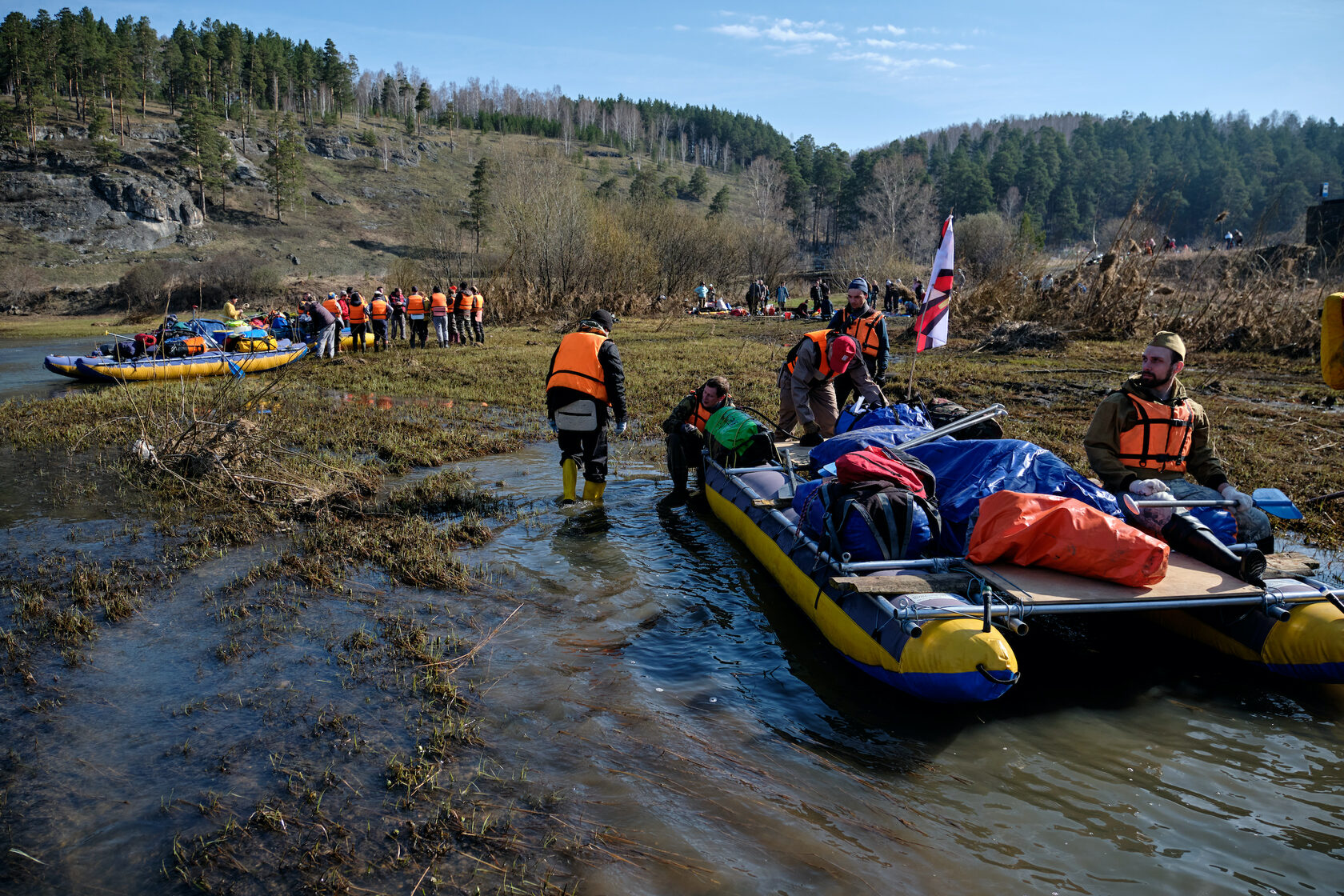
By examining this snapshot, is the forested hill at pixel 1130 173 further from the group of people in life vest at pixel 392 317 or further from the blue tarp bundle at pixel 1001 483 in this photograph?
the blue tarp bundle at pixel 1001 483

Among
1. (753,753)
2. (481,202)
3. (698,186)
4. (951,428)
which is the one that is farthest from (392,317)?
(698,186)

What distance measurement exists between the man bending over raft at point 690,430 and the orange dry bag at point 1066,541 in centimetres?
416

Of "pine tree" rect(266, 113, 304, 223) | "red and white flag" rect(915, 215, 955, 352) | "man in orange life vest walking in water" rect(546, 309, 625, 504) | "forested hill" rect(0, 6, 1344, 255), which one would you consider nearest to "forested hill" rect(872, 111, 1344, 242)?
"forested hill" rect(0, 6, 1344, 255)

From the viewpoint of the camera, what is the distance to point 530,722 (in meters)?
4.39

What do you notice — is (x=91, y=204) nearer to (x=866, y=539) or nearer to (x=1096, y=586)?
(x=866, y=539)

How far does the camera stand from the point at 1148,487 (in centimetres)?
545

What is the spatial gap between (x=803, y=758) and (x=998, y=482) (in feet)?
7.86

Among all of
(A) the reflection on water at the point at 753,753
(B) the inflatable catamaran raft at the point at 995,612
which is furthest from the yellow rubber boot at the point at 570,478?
(B) the inflatable catamaran raft at the point at 995,612

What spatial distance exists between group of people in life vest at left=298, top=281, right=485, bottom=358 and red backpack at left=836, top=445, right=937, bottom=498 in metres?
17.7

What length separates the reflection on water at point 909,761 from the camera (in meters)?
3.35

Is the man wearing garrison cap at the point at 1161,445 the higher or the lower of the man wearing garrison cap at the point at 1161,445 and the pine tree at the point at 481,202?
the lower

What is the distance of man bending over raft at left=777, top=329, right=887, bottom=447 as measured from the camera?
830 centimetres

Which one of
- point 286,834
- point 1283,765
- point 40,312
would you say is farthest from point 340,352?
point 40,312

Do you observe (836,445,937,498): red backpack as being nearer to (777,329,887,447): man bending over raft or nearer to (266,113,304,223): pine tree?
(777,329,887,447): man bending over raft
